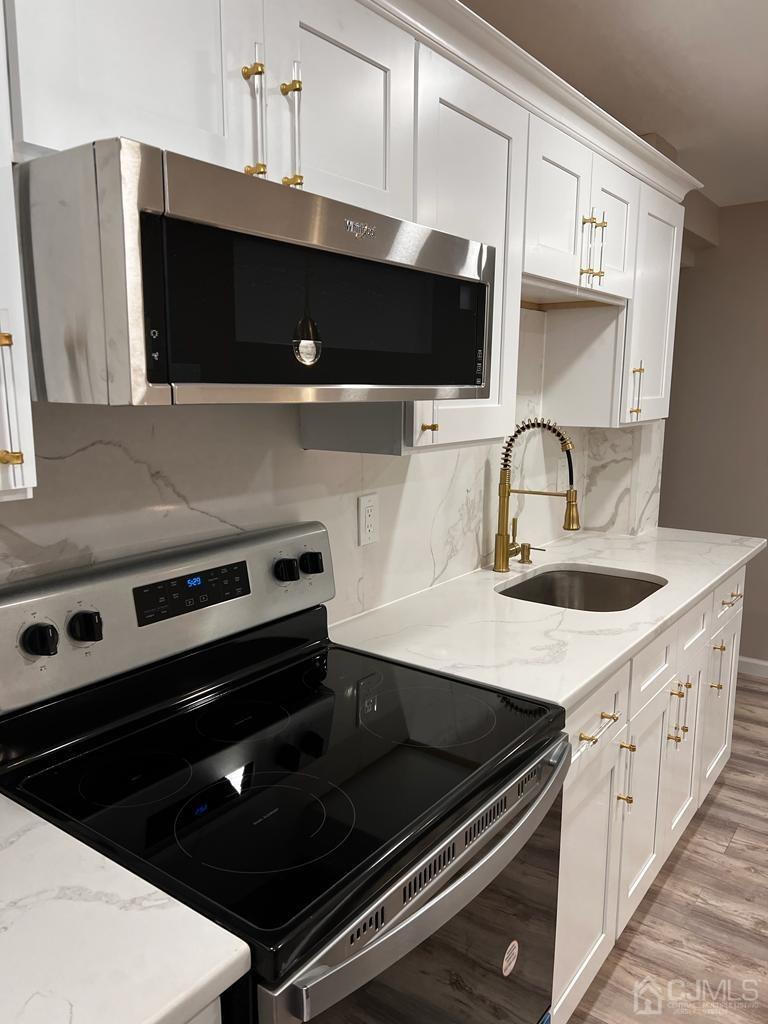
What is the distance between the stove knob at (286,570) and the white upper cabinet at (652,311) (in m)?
1.49

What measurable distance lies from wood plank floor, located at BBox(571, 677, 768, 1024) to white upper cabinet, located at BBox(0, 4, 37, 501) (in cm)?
181

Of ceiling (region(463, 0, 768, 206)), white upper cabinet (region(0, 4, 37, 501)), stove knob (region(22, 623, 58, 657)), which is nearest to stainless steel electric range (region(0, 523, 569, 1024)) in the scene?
stove knob (region(22, 623, 58, 657))

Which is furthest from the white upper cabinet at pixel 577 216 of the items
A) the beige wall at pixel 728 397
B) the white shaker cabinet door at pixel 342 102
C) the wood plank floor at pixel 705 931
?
the beige wall at pixel 728 397

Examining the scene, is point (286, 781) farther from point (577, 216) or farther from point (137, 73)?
point (577, 216)

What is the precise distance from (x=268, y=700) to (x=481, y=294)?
86 cm

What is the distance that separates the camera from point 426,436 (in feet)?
5.16

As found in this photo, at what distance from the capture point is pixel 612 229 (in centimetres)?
228

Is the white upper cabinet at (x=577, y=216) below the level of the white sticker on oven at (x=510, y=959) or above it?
above

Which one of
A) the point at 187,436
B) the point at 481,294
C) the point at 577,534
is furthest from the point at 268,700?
the point at 577,534

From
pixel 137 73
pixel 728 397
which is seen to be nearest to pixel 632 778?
pixel 137 73

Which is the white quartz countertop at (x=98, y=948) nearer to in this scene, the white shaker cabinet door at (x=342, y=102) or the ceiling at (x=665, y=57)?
the white shaker cabinet door at (x=342, y=102)

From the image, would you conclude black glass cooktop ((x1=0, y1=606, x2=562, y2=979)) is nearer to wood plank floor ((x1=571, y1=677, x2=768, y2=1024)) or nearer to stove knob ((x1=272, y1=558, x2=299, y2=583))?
stove knob ((x1=272, y1=558, x2=299, y2=583))

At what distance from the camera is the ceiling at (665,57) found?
2.05 meters

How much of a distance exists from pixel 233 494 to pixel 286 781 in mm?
622
